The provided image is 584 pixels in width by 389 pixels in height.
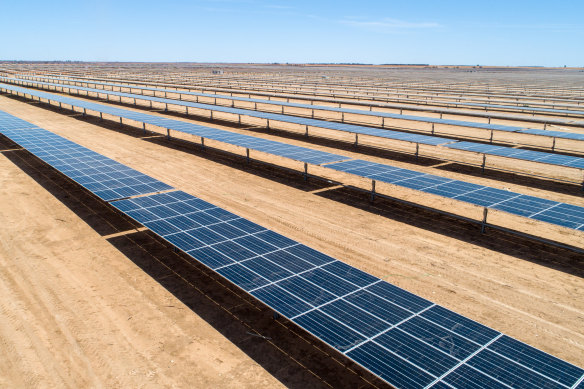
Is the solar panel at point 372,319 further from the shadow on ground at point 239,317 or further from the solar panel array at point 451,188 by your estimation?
the solar panel array at point 451,188

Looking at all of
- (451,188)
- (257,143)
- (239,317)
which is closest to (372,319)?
(239,317)

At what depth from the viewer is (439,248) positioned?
558 inches

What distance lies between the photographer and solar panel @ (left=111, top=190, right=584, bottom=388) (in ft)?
23.1

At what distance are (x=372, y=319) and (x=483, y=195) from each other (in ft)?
32.0

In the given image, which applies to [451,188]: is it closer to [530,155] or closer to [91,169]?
[530,155]

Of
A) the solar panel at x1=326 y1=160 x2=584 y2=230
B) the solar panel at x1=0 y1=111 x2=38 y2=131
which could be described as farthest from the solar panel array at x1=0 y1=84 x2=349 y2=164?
the solar panel at x1=0 y1=111 x2=38 y2=131

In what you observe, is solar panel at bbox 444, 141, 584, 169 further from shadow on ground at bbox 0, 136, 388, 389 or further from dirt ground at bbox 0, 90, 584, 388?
shadow on ground at bbox 0, 136, 388, 389

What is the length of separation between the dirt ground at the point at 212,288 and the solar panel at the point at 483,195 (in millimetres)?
1165

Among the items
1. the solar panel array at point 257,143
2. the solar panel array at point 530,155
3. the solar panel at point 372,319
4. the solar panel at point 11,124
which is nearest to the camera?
the solar panel at point 372,319

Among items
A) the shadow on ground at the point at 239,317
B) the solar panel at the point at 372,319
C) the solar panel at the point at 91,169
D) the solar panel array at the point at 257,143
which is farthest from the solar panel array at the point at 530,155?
the shadow on ground at the point at 239,317

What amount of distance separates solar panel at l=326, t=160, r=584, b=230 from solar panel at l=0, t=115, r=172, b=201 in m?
8.80

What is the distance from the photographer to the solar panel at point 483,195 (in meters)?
13.9

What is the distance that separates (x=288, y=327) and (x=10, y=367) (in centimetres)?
583

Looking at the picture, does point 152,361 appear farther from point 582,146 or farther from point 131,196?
point 582,146
